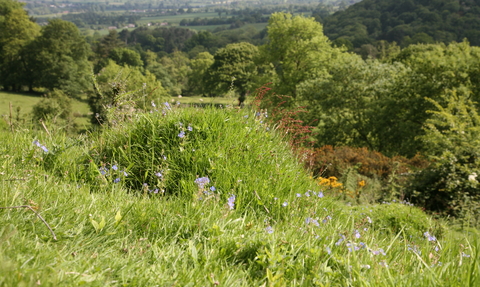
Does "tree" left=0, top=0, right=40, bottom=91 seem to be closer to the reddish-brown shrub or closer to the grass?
the reddish-brown shrub

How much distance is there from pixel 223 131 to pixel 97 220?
75.3 inches

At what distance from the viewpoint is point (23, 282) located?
4.40 feet

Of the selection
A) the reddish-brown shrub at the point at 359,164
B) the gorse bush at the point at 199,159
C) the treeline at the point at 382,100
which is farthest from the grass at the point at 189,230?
the reddish-brown shrub at the point at 359,164

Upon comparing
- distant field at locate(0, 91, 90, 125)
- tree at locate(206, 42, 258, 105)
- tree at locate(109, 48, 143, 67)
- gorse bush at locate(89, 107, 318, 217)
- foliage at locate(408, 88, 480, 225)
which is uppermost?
gorse bush at locate(89, 107, 318, 217)

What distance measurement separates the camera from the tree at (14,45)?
5331 centimetres

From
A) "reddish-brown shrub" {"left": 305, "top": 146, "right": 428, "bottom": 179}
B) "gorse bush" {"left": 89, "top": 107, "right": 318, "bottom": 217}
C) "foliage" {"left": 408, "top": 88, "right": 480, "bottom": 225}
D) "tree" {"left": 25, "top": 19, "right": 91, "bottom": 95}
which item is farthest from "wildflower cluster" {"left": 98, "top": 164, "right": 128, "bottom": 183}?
"tree" {"left": 25, "top": 19, "right": 91, "bottom": 95}

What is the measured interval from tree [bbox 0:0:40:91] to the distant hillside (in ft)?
262

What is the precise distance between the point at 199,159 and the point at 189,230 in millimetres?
1117

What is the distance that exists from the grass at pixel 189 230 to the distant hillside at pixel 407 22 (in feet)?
290

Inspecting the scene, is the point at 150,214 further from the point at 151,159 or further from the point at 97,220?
the point at 151,159

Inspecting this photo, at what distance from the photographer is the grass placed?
1.79 metres

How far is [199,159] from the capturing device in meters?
3.38

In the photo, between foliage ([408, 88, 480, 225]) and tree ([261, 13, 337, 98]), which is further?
tree ([261, 13, 337, 98])

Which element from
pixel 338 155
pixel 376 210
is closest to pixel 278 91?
pixel 338 155
